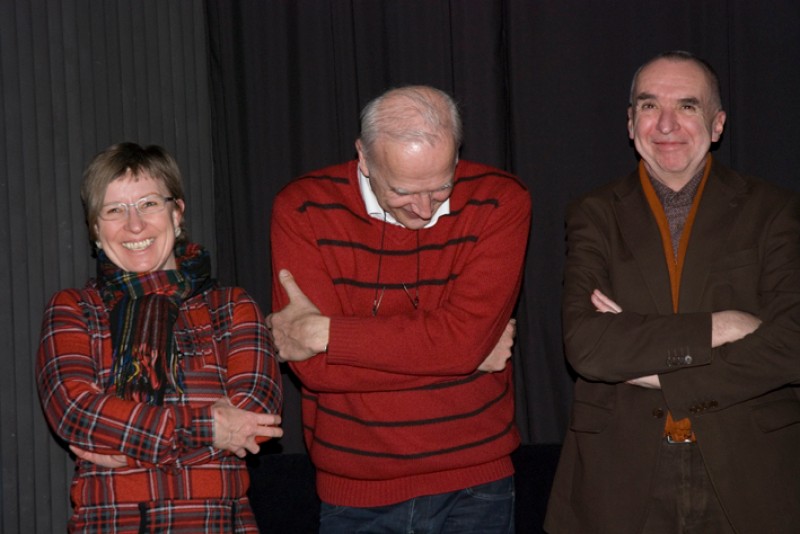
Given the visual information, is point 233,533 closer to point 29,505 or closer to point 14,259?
point 29,505

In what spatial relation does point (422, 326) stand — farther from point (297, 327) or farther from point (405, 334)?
point (297, 327)

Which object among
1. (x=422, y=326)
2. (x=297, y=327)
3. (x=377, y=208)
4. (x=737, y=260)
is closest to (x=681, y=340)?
(x=737, y=260)

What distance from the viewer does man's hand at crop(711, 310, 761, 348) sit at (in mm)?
2641

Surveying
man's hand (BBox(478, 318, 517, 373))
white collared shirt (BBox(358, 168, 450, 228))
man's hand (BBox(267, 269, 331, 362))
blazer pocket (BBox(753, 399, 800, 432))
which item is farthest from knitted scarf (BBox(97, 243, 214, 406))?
blazer pocket (BBox(753, 399, 800, 432))

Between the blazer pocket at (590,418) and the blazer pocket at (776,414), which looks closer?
the blazer pocket at (776,414)

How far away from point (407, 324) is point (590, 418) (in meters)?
0.69

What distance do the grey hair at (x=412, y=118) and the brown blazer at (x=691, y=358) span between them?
0.64 metres

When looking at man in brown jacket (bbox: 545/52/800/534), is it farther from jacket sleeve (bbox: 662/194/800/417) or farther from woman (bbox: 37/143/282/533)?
woman (bbox: 37/143/282/533)

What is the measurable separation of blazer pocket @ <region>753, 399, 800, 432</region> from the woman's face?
1790 mm

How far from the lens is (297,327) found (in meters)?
2.57

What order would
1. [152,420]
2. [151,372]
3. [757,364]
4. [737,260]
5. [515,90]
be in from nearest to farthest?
[152,420], [151,372], [757,364], [737,260], [515,90]

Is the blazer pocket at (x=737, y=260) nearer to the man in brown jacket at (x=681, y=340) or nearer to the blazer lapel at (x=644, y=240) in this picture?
the man in brown jacket at (x=681, y=340)

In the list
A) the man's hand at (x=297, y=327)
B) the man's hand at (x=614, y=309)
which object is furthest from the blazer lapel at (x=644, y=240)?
the man's hand at (x=297, y=327)

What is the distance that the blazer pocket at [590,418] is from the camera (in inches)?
110
